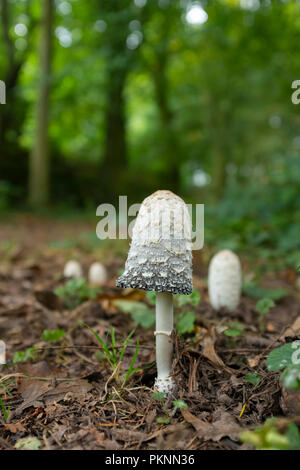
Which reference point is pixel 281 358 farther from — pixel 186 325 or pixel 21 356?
pixel 21 356

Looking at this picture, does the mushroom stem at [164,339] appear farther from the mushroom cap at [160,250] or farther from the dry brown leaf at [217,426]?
the dry brown leaf at [217,426]

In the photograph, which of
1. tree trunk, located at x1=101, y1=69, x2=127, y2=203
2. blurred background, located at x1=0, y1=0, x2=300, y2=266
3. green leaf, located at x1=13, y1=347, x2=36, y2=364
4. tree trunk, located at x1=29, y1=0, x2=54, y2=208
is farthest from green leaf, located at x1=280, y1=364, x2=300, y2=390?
tree trunk, located at x1=101, y1=69, x2=127, y2=203

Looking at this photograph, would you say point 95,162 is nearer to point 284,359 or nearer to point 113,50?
point 113,50

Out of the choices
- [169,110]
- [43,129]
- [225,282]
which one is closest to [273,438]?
[225,282]

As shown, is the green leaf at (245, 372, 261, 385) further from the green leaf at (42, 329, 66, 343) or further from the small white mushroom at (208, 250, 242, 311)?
the green leaf at (42, 329, 66, 343)

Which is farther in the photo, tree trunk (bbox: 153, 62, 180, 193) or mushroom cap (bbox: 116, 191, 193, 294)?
tree trunk (bbox: 153, 62, 180, 193)

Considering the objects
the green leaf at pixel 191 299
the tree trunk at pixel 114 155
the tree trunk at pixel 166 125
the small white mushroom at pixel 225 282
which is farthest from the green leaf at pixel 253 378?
the tree trunk at pixel 166 125
